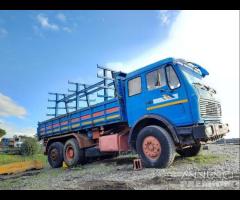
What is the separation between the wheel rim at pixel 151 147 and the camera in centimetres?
609

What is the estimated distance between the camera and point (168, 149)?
5844 mm

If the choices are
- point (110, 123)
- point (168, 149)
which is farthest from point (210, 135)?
point (110, 123)

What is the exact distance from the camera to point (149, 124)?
266 inches

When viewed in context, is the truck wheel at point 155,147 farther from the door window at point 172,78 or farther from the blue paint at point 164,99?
the door window at point 172,78

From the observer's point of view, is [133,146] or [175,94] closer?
[175,94]

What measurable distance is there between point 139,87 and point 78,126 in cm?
323

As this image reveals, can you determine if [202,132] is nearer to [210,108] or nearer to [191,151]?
[210,108]

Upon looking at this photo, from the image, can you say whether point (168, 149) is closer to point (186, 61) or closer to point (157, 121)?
point (157, 121)

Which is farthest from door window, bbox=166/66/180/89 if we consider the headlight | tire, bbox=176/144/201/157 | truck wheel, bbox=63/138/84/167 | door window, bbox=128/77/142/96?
truck wheel, bbox=63/138/84/167

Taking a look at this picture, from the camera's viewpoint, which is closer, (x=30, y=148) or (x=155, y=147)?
(x=155, y=147)

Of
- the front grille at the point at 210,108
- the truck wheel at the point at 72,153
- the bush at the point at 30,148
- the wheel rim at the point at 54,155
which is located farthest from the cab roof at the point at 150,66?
the bush at the point at 30,148

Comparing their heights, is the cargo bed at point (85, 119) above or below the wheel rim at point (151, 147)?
above

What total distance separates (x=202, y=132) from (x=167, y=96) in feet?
4.09

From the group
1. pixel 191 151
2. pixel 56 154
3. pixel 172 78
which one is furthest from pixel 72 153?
pixel 172 78
